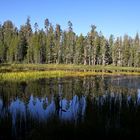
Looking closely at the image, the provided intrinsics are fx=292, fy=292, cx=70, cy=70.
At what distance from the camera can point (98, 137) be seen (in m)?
9.33

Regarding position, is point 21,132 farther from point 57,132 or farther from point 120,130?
point 120,130

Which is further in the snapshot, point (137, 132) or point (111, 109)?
point (111, 109)

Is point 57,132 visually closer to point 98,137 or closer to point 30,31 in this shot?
point 98,137

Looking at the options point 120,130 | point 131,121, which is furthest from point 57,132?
point 131,121

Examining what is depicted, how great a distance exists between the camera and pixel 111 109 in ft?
43.5

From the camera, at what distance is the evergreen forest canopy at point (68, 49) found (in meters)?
106

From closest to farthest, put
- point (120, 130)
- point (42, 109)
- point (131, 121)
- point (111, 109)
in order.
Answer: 1. point (120, 130)
2. point (131, 121)
3. point (111, 109)
4. point (42, 109)

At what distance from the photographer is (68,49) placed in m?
108

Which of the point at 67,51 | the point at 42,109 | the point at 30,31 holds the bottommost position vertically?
the point at 42,109

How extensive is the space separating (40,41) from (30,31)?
65.9ft

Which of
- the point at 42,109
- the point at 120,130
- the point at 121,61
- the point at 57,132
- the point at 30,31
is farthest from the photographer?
the point at 30,31

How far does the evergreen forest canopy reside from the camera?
4163 inches

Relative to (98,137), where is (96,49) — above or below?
above

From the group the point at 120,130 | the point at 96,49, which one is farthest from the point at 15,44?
the point at 120,130
